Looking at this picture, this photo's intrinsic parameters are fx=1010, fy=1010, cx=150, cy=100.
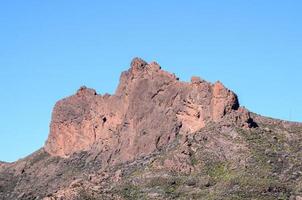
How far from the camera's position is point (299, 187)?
645ft

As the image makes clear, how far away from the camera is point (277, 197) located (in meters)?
193

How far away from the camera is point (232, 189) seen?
19812 centimetres

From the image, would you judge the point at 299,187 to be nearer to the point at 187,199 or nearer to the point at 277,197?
the point at 277,197

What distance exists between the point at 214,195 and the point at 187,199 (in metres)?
5.71

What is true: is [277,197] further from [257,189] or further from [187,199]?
[187,199]

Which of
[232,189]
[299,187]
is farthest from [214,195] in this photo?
[299,187]

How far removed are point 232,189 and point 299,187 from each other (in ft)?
42.7

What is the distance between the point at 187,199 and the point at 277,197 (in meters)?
18.3

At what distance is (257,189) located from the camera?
641ft

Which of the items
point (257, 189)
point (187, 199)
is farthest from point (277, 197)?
point (187, 199)

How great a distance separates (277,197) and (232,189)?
961 centimetres

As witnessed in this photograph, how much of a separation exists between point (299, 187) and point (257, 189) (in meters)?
8.40

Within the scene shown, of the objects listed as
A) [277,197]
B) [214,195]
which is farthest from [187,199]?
[277,197]

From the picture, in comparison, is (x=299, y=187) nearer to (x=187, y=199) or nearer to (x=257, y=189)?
(x=257, y=189)
